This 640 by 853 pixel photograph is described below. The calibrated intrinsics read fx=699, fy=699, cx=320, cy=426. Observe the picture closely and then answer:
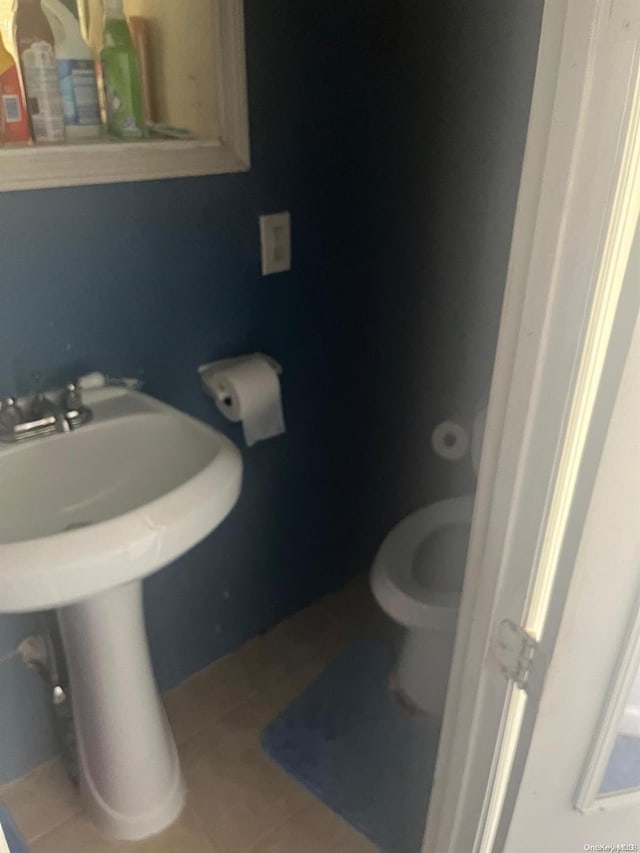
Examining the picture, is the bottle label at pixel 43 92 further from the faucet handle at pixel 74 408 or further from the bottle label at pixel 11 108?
the faucet handle at pixel 74 408

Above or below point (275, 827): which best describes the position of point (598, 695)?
above

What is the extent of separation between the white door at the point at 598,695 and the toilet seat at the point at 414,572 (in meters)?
0.47

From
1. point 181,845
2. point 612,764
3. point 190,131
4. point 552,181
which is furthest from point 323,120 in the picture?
point 181,845

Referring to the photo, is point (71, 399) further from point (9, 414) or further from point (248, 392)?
point (248, 392)

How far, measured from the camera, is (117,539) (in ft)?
2.91

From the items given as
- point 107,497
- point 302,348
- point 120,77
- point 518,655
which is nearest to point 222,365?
point 302,348

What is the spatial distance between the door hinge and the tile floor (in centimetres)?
78

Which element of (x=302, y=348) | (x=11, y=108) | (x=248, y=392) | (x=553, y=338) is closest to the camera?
(x=553, y=338)

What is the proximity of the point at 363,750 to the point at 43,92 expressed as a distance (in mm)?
1412

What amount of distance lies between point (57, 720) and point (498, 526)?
1129 millimetres

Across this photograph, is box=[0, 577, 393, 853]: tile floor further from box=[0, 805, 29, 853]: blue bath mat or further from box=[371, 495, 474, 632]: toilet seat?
box=[371, 495, 474, 632]: toilet seat

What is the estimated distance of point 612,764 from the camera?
953 millimetres

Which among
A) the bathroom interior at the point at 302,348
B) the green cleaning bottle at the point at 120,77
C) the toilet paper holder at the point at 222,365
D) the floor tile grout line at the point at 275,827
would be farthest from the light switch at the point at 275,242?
the floor tile grout line at the point at 275,827

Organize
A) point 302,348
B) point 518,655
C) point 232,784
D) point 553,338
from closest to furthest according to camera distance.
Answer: point 553,338
point 518,655
point 232,784
point 302,348
